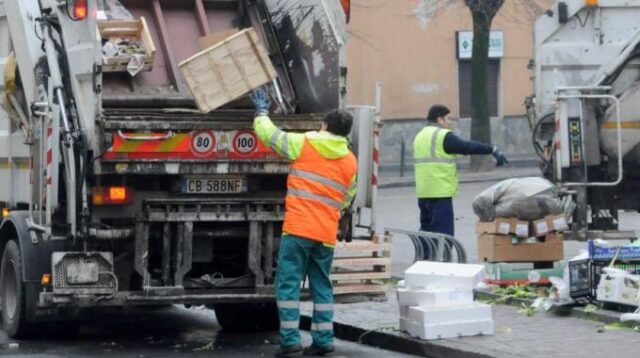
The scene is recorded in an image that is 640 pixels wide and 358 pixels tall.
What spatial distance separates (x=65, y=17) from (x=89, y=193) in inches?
46.3

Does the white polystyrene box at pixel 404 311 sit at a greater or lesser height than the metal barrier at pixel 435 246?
lesser

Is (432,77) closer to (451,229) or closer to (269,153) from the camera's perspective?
(451,229)

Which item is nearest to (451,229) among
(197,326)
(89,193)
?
(197,326)

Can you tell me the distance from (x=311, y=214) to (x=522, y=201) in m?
3.28

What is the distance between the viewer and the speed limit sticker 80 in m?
9.46

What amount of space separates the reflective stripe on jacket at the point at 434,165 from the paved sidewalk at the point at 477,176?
52.6 feet

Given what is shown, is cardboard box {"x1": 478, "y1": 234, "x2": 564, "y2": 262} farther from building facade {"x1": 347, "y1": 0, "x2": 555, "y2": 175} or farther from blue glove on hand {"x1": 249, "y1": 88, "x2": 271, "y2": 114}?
building facade {"x1": 347, "y1": 0, "x2": 555, "y2": 175}

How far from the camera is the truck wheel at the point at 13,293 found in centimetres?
977

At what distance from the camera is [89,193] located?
9.15m

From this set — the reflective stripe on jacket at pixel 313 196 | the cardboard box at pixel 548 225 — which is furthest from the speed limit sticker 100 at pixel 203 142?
the cardboard box at pixel 548 225

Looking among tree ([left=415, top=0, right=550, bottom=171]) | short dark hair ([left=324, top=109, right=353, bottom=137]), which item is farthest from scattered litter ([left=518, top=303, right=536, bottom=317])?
tree ([left=415, top=0, right=550, bottom=171])

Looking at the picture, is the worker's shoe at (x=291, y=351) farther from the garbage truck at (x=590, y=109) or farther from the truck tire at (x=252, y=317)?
the garbage truck at (x=590, y=109)

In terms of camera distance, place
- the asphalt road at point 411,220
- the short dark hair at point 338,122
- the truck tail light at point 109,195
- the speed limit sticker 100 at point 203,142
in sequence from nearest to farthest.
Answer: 1. the short dark hair at point 338,122
2. the truck tail light at point 109,195
3. the speed limit sticker 100 at point 203,142
4. the asphalt road at point 411,220

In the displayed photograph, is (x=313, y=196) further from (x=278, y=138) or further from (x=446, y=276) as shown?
(x=446, y=276)
